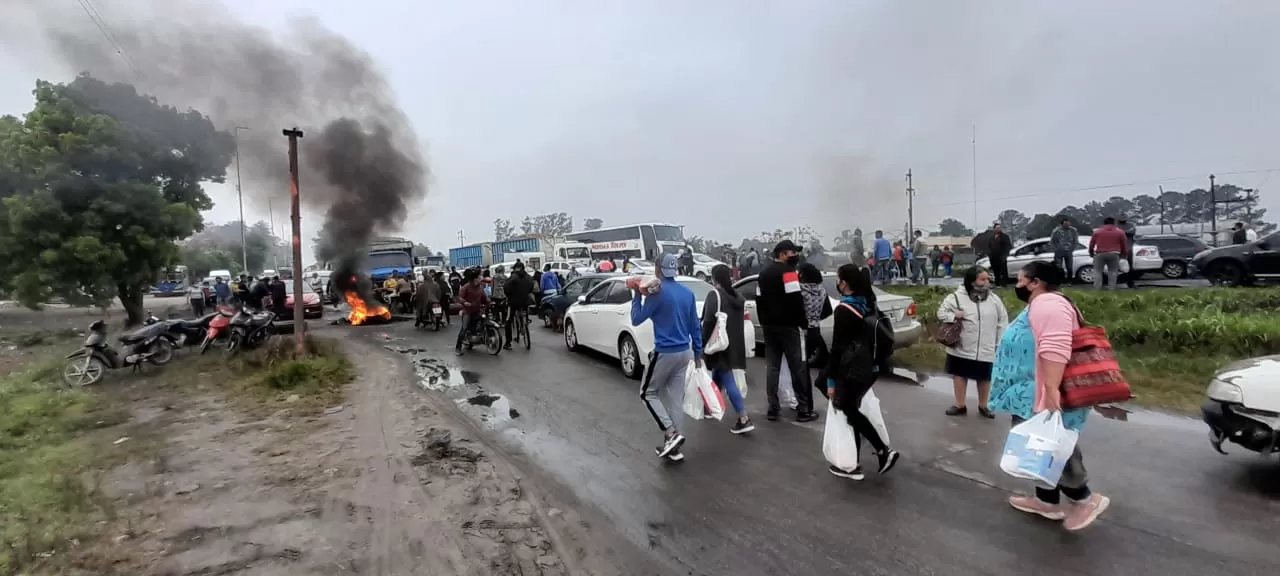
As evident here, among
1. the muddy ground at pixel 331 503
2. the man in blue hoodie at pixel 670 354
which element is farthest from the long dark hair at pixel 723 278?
the muddy ground at pixel 331 503

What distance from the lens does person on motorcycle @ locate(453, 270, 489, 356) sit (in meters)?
11.3

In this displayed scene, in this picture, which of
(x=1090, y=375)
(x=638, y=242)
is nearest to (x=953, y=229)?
(x=638, y=242)

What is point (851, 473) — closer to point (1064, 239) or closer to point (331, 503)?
point (331, 503)

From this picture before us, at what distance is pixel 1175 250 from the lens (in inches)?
682

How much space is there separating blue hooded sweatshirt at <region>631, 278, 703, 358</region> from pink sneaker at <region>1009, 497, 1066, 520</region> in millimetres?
2341

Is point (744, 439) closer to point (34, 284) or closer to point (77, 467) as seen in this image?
point (77, 467)

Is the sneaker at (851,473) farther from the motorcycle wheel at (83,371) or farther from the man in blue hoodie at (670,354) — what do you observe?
the motorcycle wheel at (83,371)

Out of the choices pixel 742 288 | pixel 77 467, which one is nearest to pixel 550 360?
pixel 742 288

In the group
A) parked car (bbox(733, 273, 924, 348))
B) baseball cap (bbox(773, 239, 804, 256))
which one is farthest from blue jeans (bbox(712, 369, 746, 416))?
parked car (bbox(733, 273, 924, 348))

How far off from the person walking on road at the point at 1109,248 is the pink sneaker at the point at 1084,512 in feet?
33.5

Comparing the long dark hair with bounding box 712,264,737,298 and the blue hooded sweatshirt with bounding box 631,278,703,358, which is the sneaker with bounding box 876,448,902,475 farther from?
the long dark hair with bounding box 712,264,737,298

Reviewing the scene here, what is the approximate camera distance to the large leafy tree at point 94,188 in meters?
15.5

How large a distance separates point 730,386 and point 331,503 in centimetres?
324

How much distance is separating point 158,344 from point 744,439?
1071 cm
